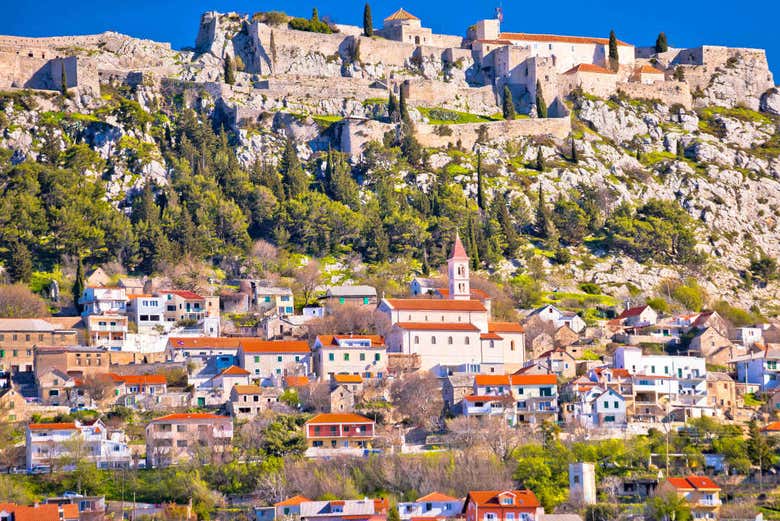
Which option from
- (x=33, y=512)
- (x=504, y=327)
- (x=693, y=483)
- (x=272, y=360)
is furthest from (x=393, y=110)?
(x=33, y=512)

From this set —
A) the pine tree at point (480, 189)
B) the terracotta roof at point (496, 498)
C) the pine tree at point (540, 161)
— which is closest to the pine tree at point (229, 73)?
the pine tree at point (480, 189)

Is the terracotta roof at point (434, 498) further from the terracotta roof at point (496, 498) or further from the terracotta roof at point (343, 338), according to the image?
the terracotta roof at point (343, 338)

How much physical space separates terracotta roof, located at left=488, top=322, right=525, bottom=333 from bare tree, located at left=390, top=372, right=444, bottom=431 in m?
8.07

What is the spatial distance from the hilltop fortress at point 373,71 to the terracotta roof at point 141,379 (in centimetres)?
3470

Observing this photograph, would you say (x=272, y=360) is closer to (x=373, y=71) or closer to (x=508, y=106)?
(x=508, y=106)

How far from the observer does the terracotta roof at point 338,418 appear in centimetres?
7281

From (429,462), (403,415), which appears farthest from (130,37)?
(429,462)

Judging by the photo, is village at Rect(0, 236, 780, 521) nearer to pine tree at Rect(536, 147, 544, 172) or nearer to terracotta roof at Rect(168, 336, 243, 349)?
terracotta roof at Rect(168, 336, 243, 349)

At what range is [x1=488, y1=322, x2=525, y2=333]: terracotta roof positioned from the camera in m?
87.9

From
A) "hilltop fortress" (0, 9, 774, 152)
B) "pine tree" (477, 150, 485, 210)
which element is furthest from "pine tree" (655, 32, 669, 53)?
"pine tree" (477, 150, 485, 210)

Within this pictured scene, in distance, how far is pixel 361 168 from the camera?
4311 inches

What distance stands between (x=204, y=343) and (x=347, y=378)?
29.7 ft

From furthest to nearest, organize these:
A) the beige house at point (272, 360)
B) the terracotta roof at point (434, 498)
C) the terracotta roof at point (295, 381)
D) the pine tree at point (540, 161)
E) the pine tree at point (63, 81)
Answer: the pine tree at point (540, 161)
the pine tree at point (63, 81)
the beige house at point (272, 360)
the terracotta roof at point (295, 381)
the terracotta roof at point (434, 498)

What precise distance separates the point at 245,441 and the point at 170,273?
26117mm
